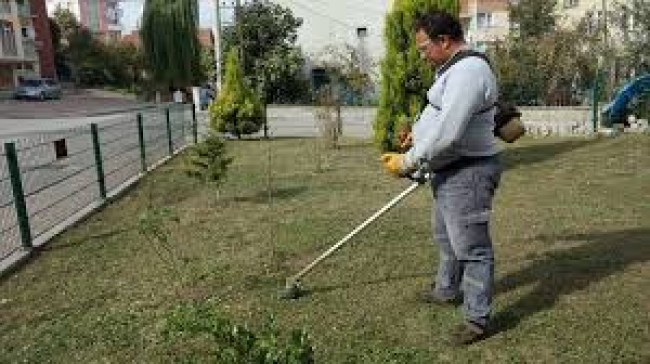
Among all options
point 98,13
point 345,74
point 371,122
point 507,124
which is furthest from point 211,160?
point 98,13

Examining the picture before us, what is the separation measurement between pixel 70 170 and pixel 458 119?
7.15 m

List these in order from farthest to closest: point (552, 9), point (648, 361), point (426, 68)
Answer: point (552, 9) → point (426, 68) → point (648, 361)

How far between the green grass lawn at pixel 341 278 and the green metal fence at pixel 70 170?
1.14 feet

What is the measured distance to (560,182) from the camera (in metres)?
7.86

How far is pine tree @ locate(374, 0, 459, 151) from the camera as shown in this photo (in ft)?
28.7

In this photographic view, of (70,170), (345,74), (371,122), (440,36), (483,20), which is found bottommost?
(70,170)

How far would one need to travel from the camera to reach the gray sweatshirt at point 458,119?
302 cm

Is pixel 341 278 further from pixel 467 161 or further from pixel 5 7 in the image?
pixel 5 7

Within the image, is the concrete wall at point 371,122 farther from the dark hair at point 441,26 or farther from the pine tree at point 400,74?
the dark hair at point 441,26

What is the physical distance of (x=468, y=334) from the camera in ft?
11.2

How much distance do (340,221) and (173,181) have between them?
3615mm

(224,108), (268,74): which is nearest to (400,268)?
(224,108)

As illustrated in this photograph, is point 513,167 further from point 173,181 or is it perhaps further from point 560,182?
point 173,181

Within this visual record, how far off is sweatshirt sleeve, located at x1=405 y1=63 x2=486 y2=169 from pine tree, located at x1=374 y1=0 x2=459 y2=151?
5539mm
